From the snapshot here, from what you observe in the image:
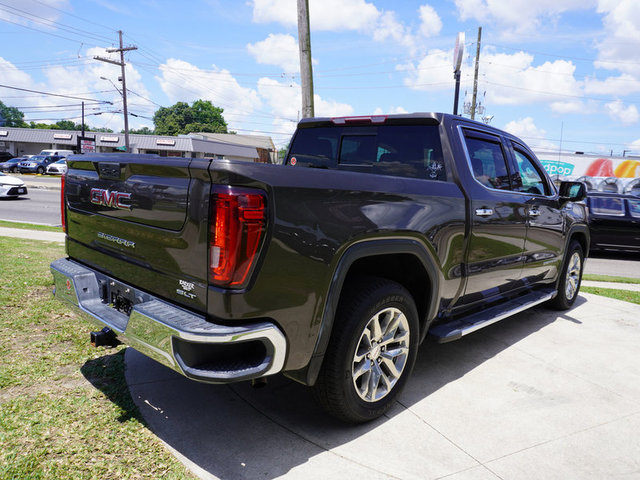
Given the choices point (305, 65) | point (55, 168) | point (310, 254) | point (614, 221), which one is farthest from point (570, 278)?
point (55, 168)

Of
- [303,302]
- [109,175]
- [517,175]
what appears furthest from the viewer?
[517,175]

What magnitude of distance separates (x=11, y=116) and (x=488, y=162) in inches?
6664

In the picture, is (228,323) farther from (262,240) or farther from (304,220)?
(304,220)

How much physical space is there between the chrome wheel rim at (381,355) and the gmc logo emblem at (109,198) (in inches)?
60.5

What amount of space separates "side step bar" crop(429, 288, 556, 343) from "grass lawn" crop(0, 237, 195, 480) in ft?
6.34

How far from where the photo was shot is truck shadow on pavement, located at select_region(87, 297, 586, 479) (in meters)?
2.51

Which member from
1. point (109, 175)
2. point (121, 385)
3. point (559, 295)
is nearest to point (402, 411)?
point (121, 385)

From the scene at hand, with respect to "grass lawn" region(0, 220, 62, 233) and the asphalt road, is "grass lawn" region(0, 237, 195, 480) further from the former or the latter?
the asphalt road

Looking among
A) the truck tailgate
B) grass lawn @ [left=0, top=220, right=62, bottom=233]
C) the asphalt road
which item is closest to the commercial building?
the asphalt road

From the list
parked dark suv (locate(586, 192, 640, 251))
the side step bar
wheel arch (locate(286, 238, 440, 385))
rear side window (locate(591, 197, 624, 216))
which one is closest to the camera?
wheel arch (locate(286, 238, 440, 385))

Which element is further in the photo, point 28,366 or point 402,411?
point 28,366

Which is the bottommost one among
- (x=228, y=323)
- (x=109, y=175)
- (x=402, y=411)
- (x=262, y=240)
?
(x=402, y=411)

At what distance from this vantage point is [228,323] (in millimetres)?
2174

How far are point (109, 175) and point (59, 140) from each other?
66231 mm
